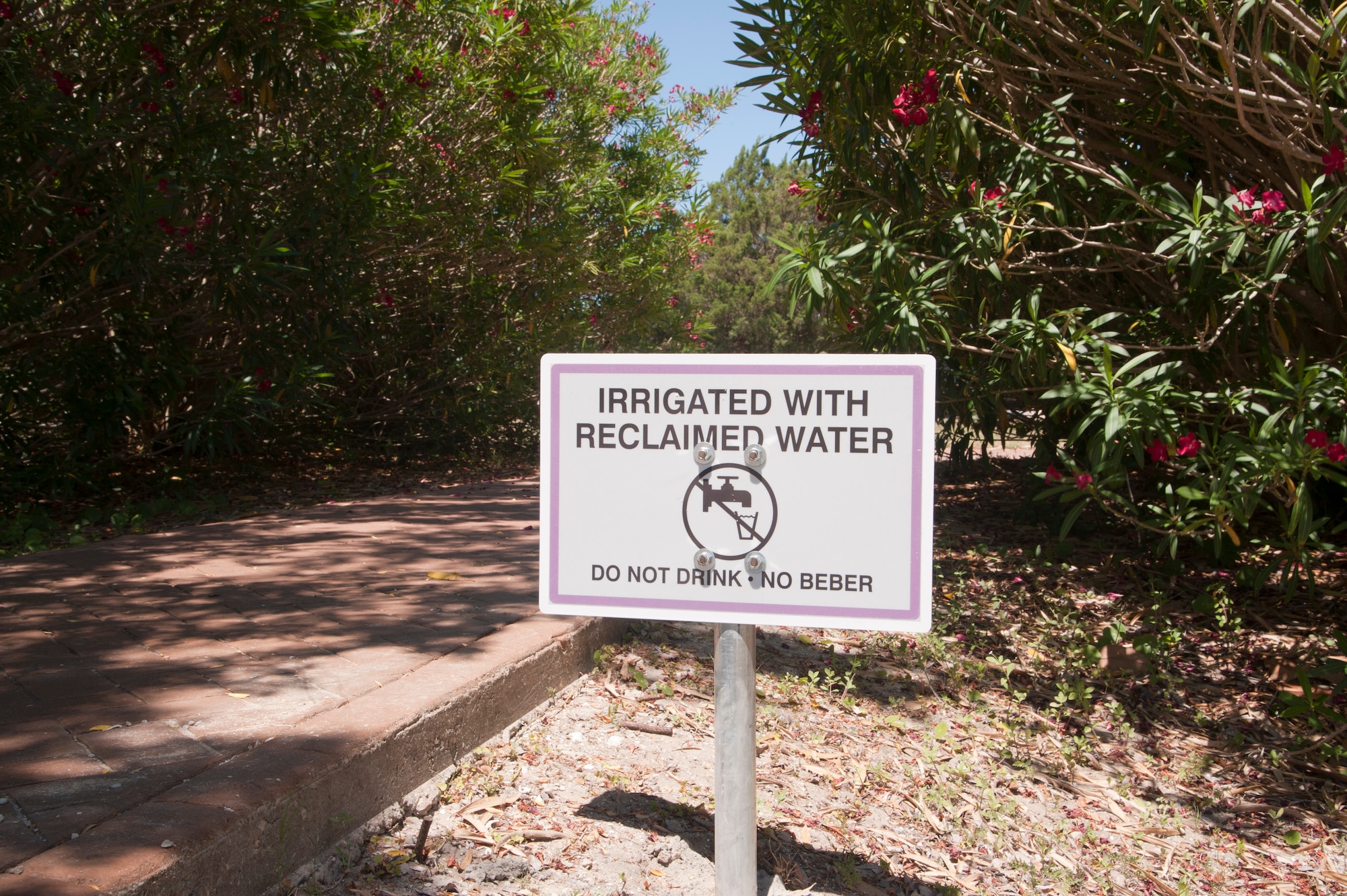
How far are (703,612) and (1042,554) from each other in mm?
4905

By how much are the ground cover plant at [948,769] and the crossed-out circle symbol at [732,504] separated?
3.33 ft

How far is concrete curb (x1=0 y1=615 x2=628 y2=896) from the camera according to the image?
1.70 metres

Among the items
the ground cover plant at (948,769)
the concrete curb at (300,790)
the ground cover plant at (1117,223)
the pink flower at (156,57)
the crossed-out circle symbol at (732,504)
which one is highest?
the pink flower at (156,57)

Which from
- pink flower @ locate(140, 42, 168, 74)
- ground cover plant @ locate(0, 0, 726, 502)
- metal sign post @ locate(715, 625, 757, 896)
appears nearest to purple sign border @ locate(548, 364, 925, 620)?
metal sign post @ locate(715, 625, 757, 896)

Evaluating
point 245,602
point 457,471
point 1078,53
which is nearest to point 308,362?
point 457,471

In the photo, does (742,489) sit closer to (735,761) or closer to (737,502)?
(737,502)

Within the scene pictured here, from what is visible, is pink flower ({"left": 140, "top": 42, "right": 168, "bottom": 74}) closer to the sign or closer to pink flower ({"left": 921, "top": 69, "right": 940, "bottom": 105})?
pink flower ({"left": 921, "top": 69, "right": 940, "bottom": 105})

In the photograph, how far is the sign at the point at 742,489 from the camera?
1610mm

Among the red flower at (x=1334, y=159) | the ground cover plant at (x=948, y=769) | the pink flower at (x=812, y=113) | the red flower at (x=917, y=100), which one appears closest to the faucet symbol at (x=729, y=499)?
the ground cover plant at (x=948, y=769)

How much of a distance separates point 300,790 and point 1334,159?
3815 mm

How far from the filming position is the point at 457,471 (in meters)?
9.12

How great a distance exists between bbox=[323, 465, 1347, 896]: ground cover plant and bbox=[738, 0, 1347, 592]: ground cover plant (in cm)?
68

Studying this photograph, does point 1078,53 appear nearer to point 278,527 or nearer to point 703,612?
point 703,612

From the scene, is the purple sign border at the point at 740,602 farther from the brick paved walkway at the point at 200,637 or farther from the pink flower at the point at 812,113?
the pink flower at the point at 812,113
